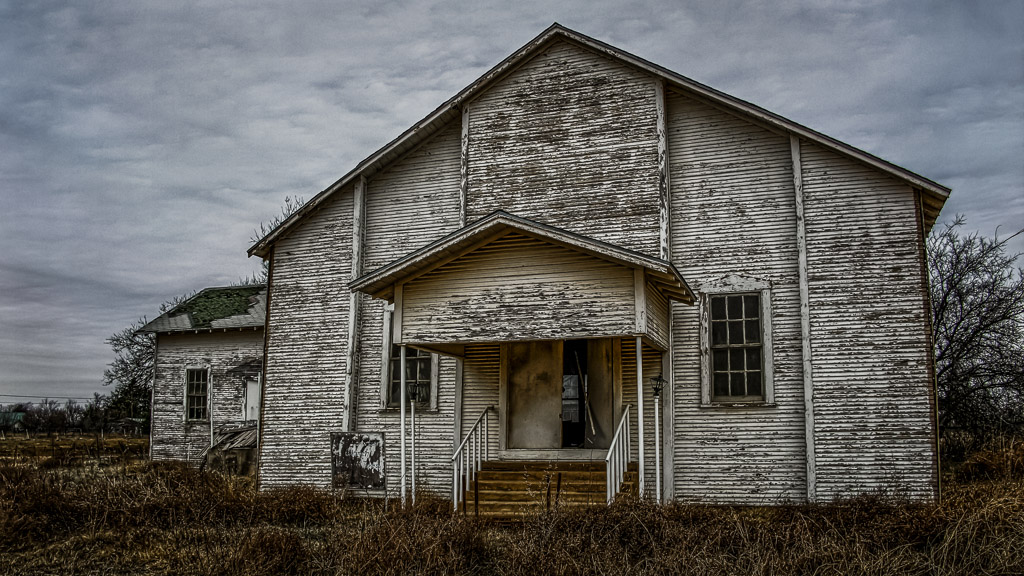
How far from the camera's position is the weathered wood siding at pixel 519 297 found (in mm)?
11219

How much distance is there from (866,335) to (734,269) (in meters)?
2.22

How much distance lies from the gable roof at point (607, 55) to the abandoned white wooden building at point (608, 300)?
43mm

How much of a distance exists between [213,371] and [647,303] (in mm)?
15821

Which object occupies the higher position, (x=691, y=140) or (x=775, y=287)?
(x=691, y=140)

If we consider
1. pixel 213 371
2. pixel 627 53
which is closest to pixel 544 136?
pixel 627 53

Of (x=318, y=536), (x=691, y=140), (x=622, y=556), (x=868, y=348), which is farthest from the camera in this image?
(x=691, y=140)

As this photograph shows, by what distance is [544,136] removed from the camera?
14938 millimetres

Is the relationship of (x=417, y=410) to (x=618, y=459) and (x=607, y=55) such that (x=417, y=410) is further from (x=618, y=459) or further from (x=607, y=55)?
(x=607, y=55)

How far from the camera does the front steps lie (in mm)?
11602

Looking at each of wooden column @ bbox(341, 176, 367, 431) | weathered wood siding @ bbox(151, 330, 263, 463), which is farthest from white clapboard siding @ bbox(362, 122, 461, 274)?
weathered wood siding @ bbox(151, 330, 263, 463)

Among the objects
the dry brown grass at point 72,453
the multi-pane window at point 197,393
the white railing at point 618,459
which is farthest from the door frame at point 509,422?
the multi-pane window at point 197,393

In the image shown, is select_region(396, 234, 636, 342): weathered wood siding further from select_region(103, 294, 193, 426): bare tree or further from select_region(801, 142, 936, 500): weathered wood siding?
select_region(103, 294, 193, 426): bare tree

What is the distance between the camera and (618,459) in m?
11.7

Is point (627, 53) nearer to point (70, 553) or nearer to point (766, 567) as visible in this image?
point (766, 567)
